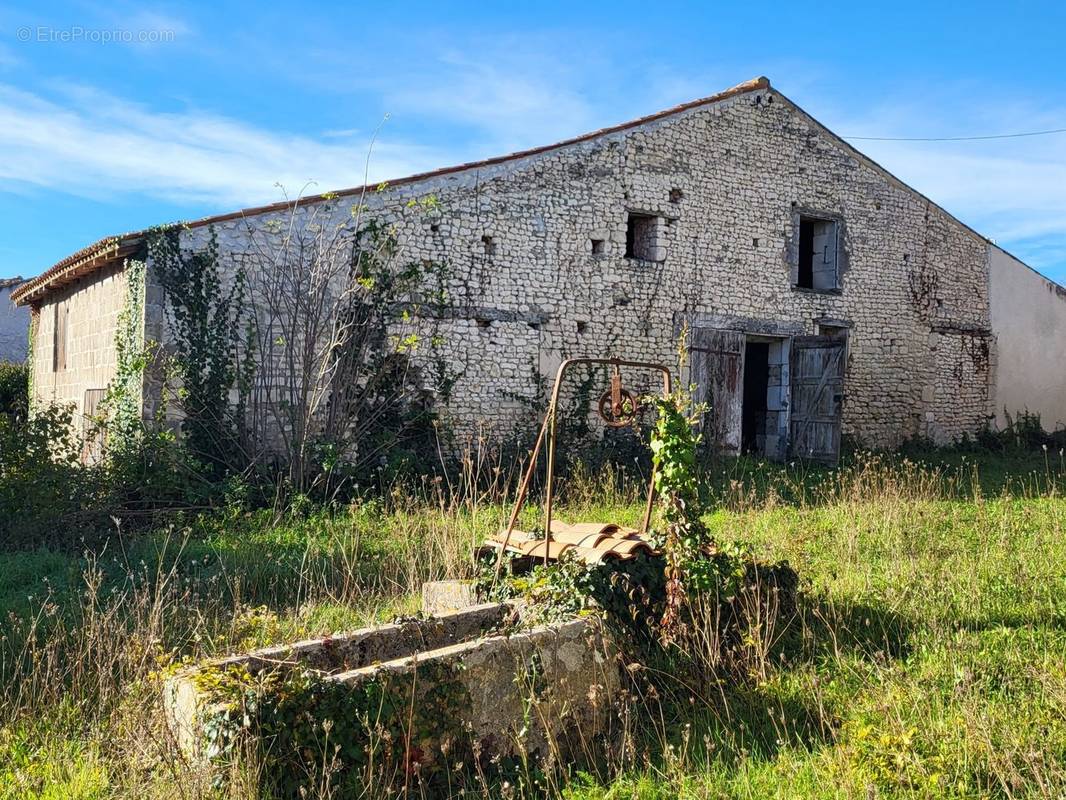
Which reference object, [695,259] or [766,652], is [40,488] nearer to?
[766,652]

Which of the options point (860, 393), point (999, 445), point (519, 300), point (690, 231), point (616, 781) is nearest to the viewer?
point (616, 781)

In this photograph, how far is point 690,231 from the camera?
1274 centimetres

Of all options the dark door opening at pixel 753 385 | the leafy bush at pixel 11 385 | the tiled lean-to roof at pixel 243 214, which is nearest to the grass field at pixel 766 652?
the tiled lean-to roof at pixel 243 214

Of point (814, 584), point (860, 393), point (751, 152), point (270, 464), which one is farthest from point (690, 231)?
point (814, 584)

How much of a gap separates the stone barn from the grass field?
3.96 m

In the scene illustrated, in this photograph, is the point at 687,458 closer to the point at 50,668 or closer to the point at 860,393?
the point at 50,668

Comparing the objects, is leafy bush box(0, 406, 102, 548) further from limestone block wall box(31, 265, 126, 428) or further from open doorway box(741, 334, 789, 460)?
open doorway box(741, 334, 789, 460)

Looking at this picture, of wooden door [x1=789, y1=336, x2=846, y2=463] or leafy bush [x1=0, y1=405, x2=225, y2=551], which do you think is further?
wooden door [x1=789, y1=336, x2=846, y2=463]

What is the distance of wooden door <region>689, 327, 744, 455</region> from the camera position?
1270 cm

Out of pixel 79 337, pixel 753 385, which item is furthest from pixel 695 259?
pixel 79 337

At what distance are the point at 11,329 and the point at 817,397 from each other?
1951cm

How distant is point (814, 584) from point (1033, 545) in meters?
2.12

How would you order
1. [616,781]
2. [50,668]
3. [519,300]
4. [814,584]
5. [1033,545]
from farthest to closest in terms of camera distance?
[519,300], [1033,545], [814,584], [50,668], [616,781]

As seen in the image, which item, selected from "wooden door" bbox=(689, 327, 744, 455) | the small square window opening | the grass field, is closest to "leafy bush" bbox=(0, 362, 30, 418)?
the grass field
